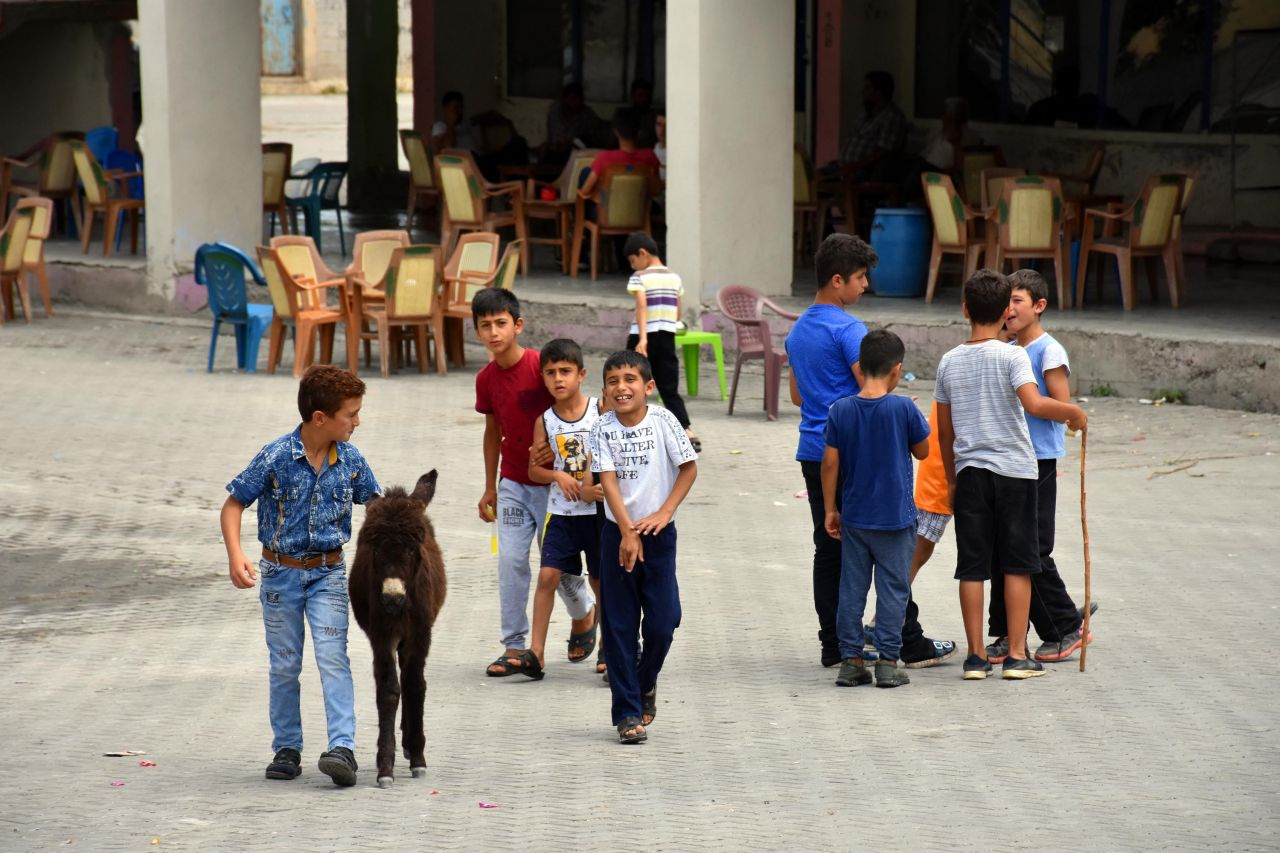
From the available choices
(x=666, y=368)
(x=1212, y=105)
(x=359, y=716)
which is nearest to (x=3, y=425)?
(x=666, y=368)

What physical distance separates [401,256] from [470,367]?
123cm

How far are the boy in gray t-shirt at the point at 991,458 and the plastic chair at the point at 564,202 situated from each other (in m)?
9.83

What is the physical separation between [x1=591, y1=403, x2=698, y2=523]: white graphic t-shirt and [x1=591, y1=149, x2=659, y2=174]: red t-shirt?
1020 centimetres

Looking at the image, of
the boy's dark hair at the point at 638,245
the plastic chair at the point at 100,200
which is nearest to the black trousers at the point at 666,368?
the boy's dark hair at the point at 638,245

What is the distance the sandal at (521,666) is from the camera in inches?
258

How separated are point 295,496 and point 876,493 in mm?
2059

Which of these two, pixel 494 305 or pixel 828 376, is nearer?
pixel 494 305

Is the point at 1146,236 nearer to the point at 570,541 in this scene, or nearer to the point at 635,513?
the point at 570,541

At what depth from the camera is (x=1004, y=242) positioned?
44.5ft

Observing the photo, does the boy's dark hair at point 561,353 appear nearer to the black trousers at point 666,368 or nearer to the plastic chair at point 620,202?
the black trousers at point 666,368

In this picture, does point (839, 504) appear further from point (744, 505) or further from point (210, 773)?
point (744, 505)

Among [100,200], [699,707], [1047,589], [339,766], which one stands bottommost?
[699,707]

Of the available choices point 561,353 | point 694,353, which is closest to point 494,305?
point 561,353

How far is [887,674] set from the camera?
639 cm
